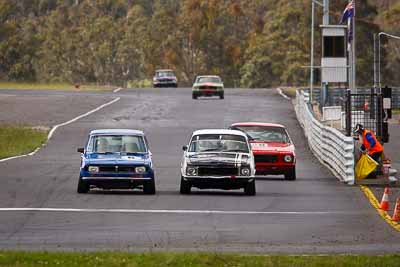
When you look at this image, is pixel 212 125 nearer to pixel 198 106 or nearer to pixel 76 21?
pixel 198 106

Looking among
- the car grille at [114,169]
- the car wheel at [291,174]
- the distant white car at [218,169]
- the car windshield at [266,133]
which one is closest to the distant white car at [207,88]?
the car windshield at [266,133]

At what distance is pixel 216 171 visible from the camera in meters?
27.5

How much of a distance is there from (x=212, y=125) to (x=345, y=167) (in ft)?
86.3

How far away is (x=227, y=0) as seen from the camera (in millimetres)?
129875

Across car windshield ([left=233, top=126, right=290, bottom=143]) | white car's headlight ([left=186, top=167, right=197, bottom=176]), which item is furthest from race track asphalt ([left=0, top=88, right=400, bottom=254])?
car windshield ([left=233, top=126, right=290, bottom=143])

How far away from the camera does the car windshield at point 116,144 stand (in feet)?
92.4

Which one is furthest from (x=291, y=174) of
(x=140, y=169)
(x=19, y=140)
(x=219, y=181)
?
(x=19, y=140)

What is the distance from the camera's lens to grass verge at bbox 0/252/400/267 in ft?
51.5

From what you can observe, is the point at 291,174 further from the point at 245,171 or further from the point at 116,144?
the point at 116,144

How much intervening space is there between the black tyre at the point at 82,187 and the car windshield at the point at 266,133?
7580 millimetres

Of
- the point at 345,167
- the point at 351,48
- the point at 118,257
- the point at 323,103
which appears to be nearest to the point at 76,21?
the point at 323,103

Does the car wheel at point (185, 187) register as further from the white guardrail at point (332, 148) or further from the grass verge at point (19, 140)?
the grass verge at point (19, 140)

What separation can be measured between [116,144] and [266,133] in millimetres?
7409

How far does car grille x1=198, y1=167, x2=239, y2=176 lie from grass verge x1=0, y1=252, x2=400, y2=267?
10663mm
